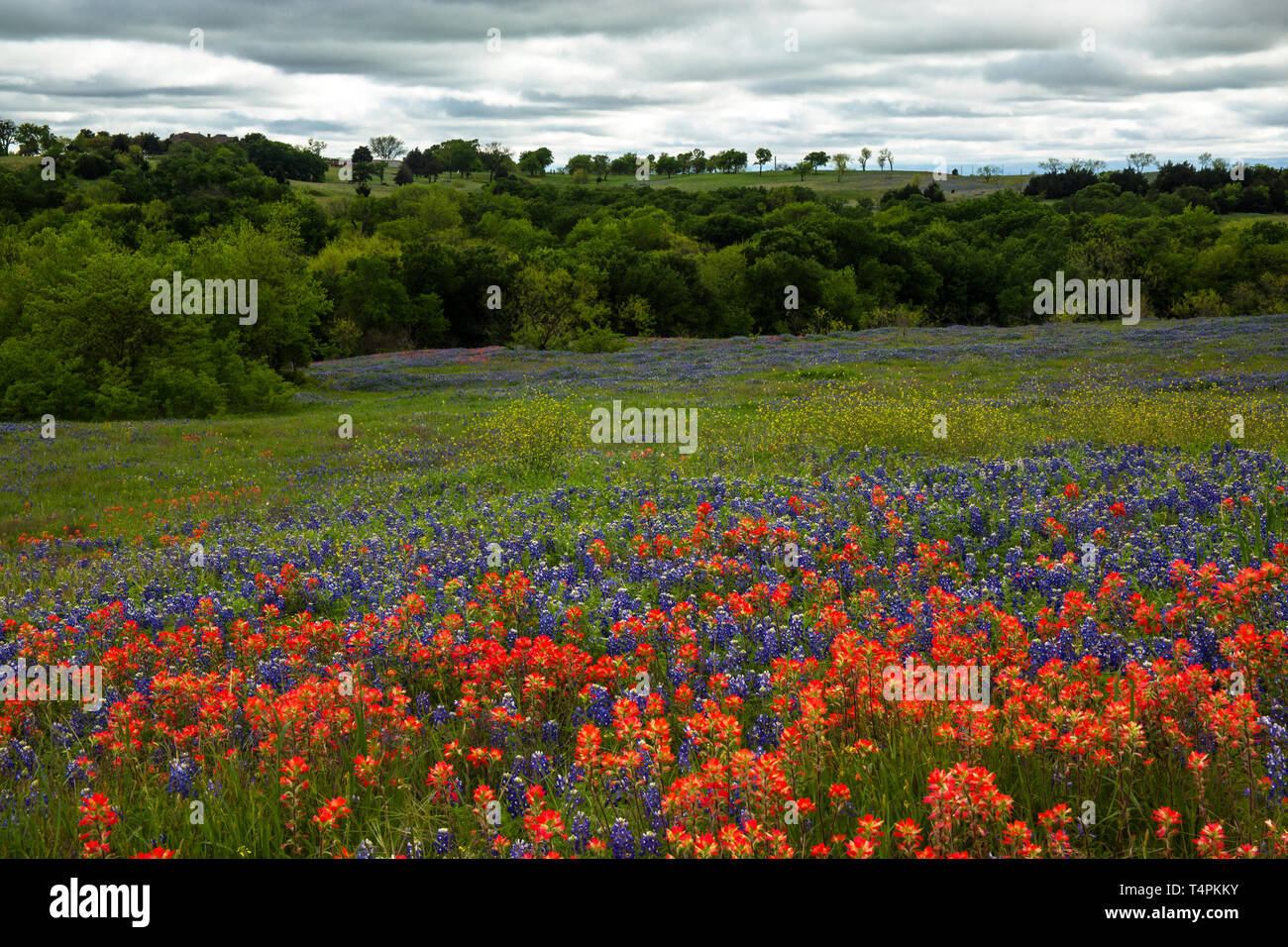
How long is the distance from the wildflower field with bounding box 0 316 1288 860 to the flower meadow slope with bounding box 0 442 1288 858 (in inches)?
1.2

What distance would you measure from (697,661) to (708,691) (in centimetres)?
50

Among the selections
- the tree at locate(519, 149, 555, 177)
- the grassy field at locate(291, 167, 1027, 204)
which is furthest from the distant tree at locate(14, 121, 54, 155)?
the tree at locate(519, 149, 555, 177)

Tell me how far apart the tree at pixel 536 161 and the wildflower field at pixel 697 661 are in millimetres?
174406

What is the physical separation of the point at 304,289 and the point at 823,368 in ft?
93.2

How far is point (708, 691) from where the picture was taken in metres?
5.56

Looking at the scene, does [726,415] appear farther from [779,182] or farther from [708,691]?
[779,182]

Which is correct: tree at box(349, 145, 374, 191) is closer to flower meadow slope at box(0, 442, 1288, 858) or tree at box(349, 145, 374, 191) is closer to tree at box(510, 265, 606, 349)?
tree at box(510, 265, 606, 349)

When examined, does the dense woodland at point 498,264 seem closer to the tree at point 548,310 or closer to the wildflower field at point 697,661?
the tree at point 548,310

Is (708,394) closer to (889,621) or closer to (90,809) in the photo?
(889,621)

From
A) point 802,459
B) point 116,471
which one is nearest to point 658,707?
point 802,459

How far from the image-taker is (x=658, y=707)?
425cm

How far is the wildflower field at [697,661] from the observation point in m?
3.87

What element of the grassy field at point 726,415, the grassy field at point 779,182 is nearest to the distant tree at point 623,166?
the grassy field at point 779,182

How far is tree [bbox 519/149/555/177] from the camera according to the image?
582ft
